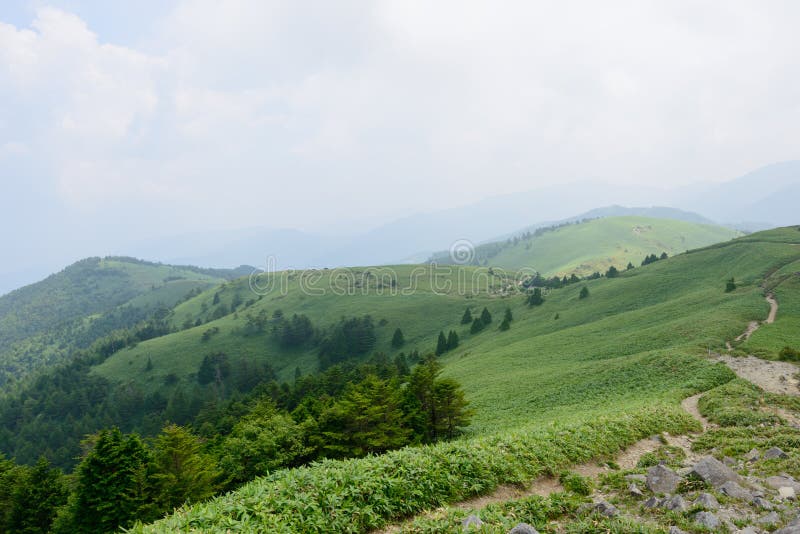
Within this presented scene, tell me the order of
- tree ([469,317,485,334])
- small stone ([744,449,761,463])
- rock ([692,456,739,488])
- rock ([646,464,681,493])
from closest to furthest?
1. rock ([692,456,739,488])
2. rock ([646,464,681,493])
3. small stone ([744,449,761,463])
4. tree ([469,317,485,334])

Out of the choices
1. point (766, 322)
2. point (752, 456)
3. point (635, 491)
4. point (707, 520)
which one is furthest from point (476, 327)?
point (707, 520)

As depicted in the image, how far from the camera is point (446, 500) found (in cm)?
1360

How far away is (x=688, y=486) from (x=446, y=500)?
781 cm

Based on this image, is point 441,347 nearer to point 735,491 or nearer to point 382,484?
point 382,484

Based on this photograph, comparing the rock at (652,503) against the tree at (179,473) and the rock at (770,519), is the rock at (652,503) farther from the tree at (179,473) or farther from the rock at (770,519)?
the tree at (179,473)

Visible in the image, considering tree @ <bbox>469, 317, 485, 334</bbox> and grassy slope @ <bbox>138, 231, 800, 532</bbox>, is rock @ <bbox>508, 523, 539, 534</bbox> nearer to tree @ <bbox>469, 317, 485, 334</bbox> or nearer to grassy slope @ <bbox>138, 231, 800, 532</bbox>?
grassy slope @ <bbox>138, 231, 800, 532</bbox>

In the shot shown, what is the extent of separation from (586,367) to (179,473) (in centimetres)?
4368

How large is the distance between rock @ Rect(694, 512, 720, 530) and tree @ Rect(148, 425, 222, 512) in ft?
112

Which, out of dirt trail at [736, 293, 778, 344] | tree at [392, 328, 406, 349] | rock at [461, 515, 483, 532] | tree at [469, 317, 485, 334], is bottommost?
tree at [392, 328, 406, 349]

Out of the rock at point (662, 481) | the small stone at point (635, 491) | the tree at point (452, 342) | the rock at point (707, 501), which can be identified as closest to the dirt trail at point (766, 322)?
the rock at point (662, 481)

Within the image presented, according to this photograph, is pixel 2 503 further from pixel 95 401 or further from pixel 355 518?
pixel 95 401

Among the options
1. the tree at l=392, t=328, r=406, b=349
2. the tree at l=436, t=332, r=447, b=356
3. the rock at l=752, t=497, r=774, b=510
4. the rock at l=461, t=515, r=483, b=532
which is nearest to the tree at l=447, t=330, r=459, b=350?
the tree at l=436, t=332, r=447, b=356

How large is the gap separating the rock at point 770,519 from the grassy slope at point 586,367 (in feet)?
25.4

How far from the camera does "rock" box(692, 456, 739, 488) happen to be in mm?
12586
